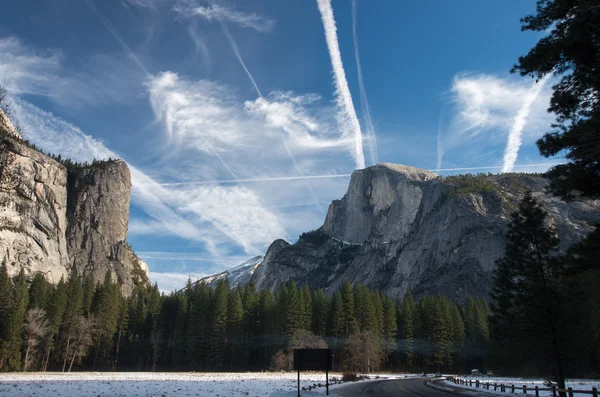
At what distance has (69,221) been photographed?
164250mm

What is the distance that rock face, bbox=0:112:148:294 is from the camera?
130 m

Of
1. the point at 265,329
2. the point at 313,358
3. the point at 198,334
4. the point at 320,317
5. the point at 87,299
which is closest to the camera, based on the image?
the point at 313,358

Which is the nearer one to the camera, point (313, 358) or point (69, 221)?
point (313, 358)


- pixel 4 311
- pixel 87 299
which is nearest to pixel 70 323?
pixel 87 299

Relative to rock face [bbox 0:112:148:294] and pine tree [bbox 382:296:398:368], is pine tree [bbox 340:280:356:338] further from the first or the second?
rock face [bbox 0:112:148:294]

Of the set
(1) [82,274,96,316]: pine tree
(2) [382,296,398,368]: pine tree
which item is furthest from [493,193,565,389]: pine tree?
(1) [82,274,96,316]: pine tree

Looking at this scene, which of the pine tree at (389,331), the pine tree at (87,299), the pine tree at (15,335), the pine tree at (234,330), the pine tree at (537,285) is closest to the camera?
the pine tree at (537,285)

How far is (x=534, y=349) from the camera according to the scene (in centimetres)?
2775

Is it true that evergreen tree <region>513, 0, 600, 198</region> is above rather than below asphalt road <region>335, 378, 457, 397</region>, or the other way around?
above

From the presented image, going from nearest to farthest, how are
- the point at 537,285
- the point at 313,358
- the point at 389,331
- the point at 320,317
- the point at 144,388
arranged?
the point at 313,358 → the point at 144,388 → the point at 537,285 → the point at 320,317 → the point at 389,331

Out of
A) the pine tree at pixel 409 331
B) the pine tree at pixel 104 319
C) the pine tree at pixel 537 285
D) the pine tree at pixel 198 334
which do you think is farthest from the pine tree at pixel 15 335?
the pine tree at pixel 409 331

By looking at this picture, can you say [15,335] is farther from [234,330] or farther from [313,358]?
[313,358]

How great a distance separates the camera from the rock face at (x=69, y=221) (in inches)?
5118

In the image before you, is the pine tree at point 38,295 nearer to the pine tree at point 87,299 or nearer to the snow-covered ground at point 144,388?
the pine tree at point 87,299
